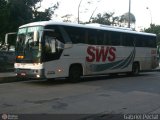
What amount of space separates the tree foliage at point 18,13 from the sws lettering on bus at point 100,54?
10604mm

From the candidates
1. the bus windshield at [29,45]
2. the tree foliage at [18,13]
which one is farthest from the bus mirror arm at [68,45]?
the tree foliage at [18,13]

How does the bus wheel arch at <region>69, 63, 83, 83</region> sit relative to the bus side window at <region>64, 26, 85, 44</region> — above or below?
below

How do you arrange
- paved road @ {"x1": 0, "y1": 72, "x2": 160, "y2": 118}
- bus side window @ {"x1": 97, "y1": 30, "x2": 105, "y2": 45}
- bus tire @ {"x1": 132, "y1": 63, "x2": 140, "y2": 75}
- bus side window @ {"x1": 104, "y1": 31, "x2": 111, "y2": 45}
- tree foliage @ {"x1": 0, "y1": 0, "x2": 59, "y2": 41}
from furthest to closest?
tree foliage @ {"x1": 0, "y1": 0, "x2": 59, "y2": 41}, bus tire @ {"x1": 132, "y1": 63, "x2": 140, "y2": 75}, bus side window @ {"x1": 104, "y1": 31, "x2": 111, "y2": 45}, bus side window @ {"x1": 97, "y1": 30, "x2": 105, "y2": 45}, paved road @ {"x1": 0, "y1": 72, "x2": 160, "y2": 118}

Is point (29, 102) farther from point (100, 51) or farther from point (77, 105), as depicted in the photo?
point (100, 51)

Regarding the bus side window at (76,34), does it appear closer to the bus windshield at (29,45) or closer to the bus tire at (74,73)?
the bus tire at (74,73)

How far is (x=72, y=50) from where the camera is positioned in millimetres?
17484

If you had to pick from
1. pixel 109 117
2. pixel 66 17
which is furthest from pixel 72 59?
pixel 66 17

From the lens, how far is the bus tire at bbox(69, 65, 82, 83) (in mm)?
17484

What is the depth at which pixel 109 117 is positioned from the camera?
30.0ft

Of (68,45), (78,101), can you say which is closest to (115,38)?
(68,45)

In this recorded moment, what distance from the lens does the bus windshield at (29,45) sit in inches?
627

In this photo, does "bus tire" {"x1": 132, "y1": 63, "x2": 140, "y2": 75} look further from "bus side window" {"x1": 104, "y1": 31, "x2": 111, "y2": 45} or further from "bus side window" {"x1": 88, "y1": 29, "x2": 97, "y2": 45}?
"bus side window" {"x1": 88, "y1": 29, "x2": 97, "y2": 45}

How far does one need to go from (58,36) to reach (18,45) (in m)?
2.08

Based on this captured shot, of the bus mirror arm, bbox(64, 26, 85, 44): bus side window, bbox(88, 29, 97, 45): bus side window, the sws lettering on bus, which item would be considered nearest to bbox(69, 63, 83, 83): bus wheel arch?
the sws lettering on bus
